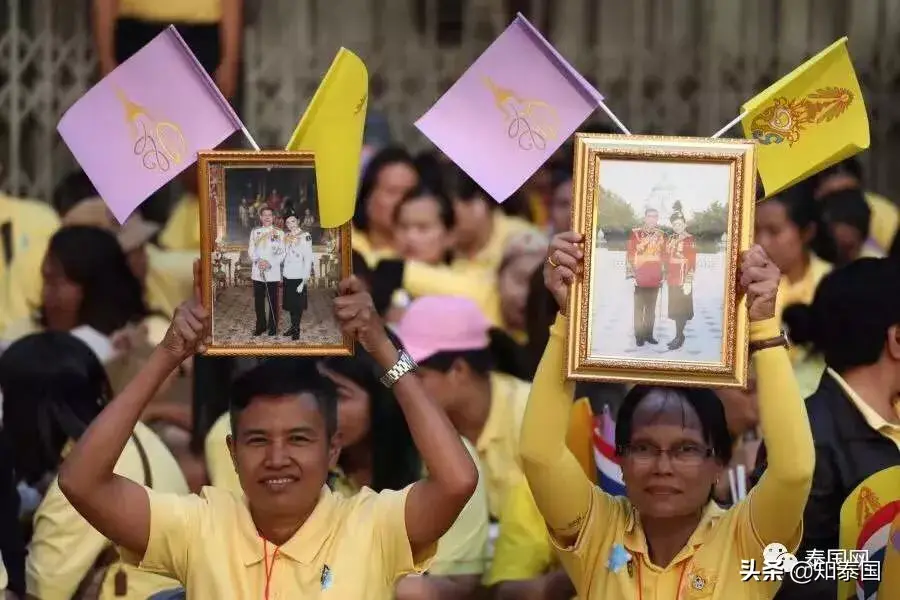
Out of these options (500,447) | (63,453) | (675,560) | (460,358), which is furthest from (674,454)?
(63,453)

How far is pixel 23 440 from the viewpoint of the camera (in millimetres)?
5594

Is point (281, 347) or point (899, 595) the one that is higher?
point (281, 347)

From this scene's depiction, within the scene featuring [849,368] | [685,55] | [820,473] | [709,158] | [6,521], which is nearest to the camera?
[709,158]

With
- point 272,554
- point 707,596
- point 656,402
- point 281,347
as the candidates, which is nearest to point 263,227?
point 281,347

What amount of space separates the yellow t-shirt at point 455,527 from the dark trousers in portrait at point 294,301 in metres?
1.23

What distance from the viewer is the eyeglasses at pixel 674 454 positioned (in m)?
4.27

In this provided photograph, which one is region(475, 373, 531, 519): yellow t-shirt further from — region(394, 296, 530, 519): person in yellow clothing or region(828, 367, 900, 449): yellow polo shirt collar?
region(828, 367, 900, 449): yellow polo shirt collar

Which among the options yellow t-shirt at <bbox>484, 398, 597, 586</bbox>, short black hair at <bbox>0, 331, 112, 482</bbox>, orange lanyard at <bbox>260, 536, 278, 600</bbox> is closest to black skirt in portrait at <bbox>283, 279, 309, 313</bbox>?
orange lanyard at <bbox>260, 536, 278, 600</bbox>

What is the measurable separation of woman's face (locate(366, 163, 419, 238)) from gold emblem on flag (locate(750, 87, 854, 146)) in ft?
15.6

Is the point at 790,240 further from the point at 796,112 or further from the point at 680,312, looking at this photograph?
the point at 680,312

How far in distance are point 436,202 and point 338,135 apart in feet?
15.7

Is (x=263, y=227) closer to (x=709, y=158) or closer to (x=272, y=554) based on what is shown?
(x=272, y=554)

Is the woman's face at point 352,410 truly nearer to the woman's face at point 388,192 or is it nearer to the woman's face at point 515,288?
the woman's face at point 515,288

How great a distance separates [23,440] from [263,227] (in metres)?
1.75
